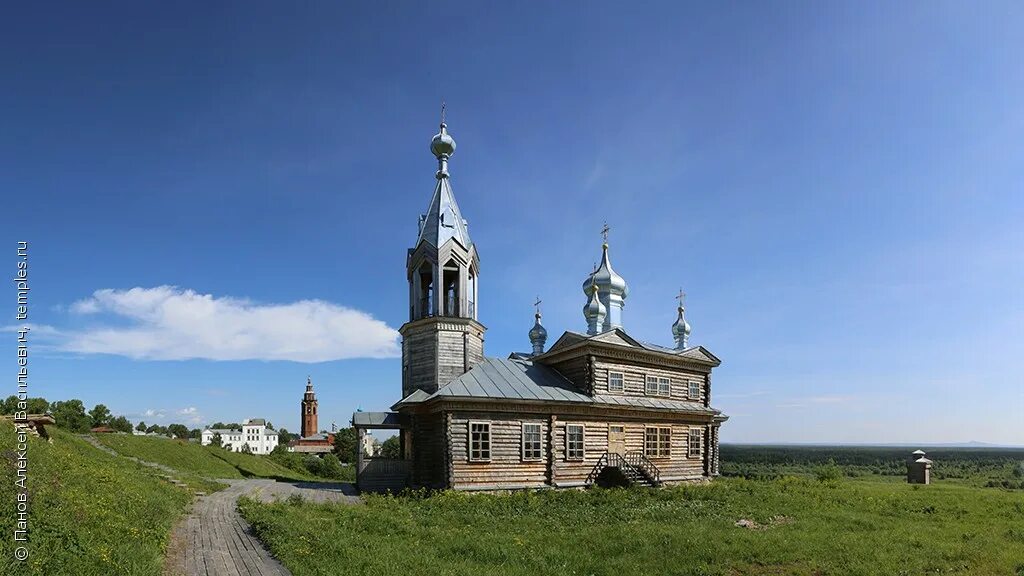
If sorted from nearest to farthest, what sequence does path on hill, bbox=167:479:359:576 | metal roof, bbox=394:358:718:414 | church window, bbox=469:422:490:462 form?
1. path on hill, bbox=167:479:359:576
2. church window, bbox=469:422:490:462
3. metal roof, bbox=394:358:718:414

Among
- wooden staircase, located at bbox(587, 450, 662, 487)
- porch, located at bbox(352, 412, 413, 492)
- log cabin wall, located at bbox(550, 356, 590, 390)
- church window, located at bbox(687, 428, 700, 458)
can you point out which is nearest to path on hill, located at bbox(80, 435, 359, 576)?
porch, located at bbox(352, 412, 413, 492)

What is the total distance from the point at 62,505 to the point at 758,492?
2505 cm

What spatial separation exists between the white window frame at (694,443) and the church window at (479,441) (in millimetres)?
13492

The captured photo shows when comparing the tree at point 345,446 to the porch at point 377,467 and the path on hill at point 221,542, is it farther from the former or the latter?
the path on hill at point 221,542

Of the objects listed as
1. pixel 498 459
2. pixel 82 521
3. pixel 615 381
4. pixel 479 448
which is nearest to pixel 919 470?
pixel 615 381

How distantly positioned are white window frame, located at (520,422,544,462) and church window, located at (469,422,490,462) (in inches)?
67.6

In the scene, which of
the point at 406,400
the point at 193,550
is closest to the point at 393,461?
the point at 406,400

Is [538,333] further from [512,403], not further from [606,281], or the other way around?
[512,403]

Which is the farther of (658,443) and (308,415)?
(308,415)

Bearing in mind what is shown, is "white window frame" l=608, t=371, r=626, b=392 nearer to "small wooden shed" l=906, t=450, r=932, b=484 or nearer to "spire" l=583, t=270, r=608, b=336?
"spire" l=583, t=270, r=608, b=336

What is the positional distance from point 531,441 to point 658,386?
9.46 m

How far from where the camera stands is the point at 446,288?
98.7 ft

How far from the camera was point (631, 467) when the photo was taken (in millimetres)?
27875

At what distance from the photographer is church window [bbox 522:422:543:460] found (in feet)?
85.8
